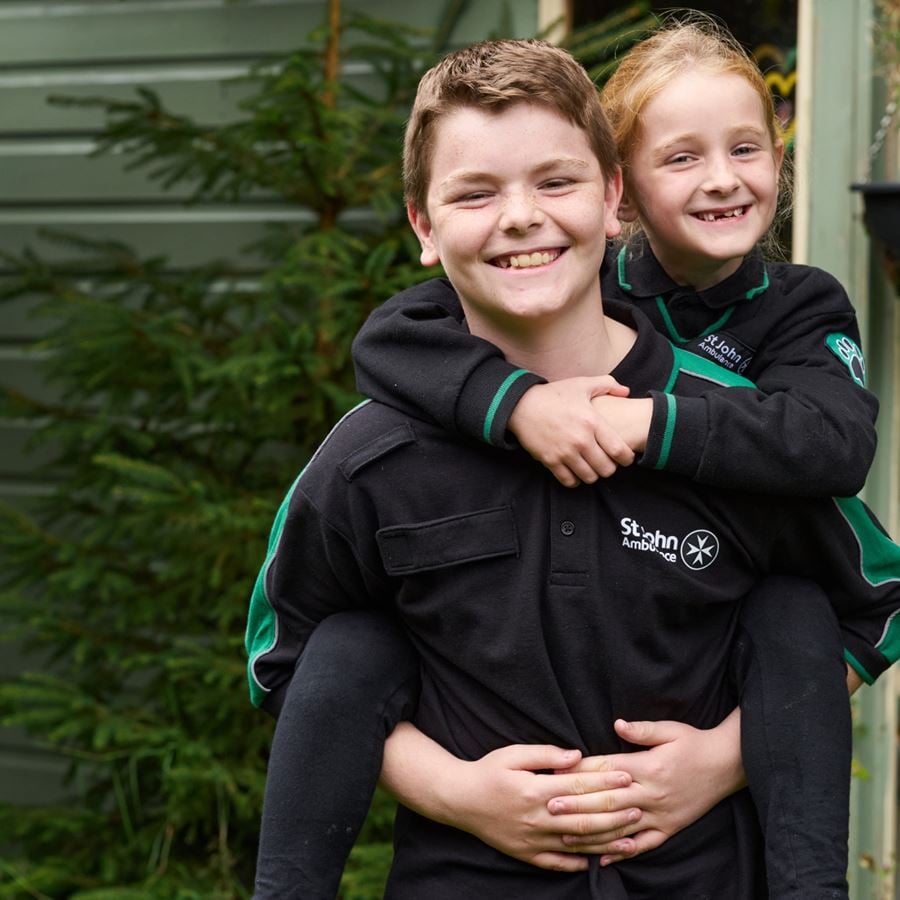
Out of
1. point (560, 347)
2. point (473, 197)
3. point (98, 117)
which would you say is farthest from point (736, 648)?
point (98, 117)

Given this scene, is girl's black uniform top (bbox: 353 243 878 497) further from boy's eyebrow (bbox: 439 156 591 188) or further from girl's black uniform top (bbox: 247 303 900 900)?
boy's eyebrow (bbox: 439 156 591 188)

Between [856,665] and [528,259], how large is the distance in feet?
2.46

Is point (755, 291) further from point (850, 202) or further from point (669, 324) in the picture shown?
point (850, 202)

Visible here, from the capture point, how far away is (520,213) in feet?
5.91

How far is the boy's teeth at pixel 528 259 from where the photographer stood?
6.00ft

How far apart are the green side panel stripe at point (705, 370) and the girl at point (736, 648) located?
1 cm

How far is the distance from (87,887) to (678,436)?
3.04 metres

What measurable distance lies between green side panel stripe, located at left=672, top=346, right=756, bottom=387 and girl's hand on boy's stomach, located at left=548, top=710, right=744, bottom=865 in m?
0.49

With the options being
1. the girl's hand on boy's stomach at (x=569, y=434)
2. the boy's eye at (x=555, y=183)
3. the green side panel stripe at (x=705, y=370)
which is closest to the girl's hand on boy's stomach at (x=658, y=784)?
the girl's hand on boy's stomach at (x=569, y=434)

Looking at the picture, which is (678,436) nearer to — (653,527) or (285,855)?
(653,527)

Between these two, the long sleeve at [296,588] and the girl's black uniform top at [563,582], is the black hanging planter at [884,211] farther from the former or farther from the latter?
the long sleeve at [296,588]

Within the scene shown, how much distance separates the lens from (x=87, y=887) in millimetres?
4137

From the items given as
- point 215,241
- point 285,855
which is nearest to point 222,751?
point 215,241

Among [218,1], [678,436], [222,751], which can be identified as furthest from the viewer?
[218,1]
